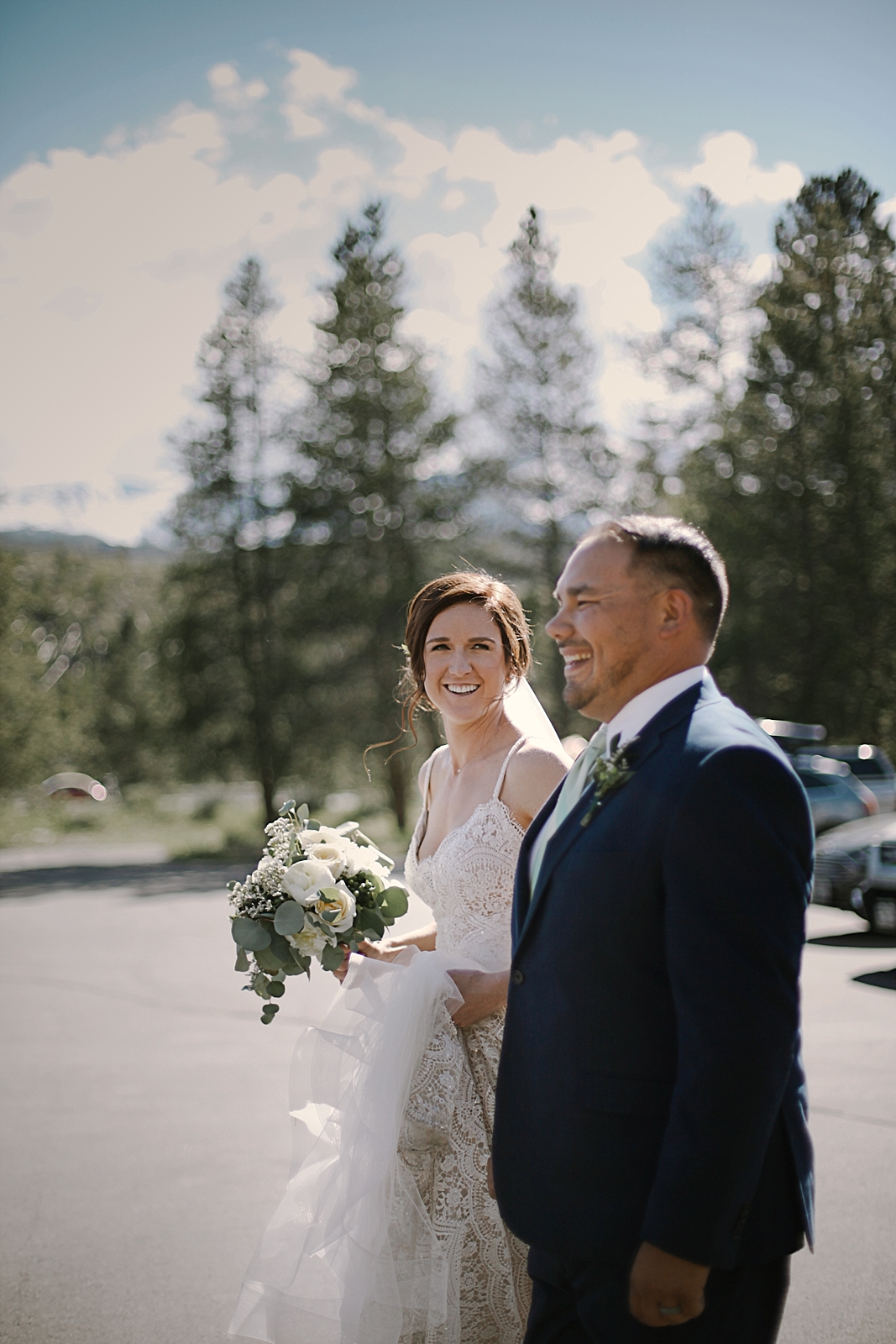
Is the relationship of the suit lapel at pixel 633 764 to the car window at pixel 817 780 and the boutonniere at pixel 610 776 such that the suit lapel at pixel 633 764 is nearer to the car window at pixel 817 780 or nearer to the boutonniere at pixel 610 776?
the boutonniere at pixel 610 776

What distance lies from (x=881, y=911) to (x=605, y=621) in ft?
32.6

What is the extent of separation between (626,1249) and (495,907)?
1.30 metres

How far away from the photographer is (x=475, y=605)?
332 cm

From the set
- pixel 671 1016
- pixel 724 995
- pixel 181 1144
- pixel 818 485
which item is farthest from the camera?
pixel 818 485

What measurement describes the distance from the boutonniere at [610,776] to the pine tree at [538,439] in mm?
26436

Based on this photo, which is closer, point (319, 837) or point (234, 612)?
point (319, 837)

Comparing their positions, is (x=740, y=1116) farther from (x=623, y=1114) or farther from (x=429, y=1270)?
(x=429, y=1270)

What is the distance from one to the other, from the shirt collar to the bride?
3.27 feet

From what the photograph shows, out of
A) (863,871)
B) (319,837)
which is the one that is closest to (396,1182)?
(319,837)

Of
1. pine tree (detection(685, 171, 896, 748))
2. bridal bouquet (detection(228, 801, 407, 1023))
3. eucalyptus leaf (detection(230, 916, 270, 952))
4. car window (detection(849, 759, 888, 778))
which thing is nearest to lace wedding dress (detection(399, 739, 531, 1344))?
bridal bouquet (detection(228, 801, 407, 1023))

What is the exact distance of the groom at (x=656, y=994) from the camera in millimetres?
1742

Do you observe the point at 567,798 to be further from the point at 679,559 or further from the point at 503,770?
the point at 503,770

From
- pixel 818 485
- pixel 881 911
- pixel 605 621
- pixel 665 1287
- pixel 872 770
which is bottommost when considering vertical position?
pixel 872 770

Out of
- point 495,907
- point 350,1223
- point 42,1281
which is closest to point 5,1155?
point 42,1281
